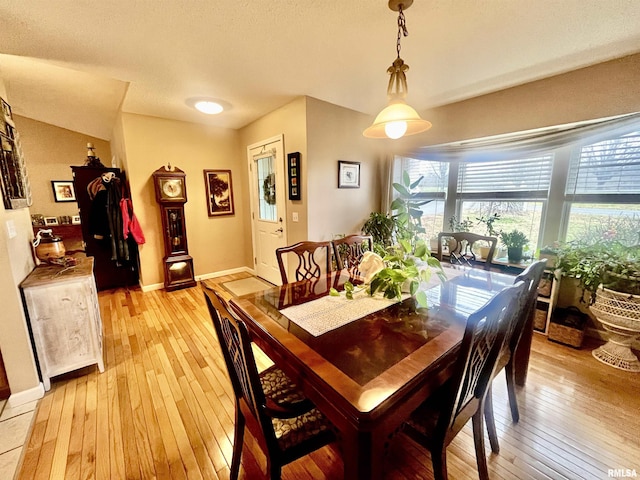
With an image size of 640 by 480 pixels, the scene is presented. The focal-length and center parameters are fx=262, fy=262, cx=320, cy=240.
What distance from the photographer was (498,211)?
119 inches

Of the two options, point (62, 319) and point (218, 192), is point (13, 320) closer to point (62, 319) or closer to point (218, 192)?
point (62, 319)

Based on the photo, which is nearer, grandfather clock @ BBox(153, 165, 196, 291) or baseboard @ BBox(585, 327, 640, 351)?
baseboard @ BBox(585, 327, 640, 351)

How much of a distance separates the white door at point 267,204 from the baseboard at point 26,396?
2460 millimetres

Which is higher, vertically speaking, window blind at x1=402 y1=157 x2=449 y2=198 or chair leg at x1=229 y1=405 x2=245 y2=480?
window blind at x1=402 y1=157 x2=449 y2=198

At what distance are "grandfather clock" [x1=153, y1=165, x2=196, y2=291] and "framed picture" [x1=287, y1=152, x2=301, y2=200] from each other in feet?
5.27

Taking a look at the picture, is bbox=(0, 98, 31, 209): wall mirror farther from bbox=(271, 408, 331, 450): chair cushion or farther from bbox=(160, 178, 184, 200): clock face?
bbox=(271, 408, 331, 450): chair cushion

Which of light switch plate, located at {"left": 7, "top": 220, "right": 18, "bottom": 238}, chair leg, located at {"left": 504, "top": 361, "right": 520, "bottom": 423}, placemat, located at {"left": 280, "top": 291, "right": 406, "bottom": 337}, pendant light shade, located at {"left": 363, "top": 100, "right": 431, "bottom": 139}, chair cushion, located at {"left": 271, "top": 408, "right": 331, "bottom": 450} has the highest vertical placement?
pendant light shade, located at {"left": 363, "top": 100, "right": 431, "bottom": 139}

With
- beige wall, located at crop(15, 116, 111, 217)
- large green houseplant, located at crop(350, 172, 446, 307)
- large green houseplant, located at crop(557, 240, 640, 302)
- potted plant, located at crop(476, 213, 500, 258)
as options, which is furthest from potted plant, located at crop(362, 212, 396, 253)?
beige wall, located at crop(15, 116, 111, 217)

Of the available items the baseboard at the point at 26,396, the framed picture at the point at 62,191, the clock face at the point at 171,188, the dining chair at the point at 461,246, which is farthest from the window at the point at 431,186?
the framed picture at the point at 62,191

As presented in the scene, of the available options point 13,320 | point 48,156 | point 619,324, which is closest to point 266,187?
point 13,320

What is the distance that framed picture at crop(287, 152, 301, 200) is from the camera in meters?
3.16

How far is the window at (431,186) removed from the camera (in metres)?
3.48

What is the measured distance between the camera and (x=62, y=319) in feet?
6.36

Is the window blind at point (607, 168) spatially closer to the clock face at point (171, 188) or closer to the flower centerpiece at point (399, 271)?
the flower centerpiece at point (399, 271)
